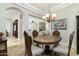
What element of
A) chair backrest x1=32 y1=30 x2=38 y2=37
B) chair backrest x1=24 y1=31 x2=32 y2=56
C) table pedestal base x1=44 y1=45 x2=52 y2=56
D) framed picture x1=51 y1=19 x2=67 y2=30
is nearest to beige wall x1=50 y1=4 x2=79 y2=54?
framed picture x1=51 y1=19 x2=67 y2=30

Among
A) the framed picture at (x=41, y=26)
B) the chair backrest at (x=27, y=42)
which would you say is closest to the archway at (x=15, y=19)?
the chair backrest at (x=27, y=42)

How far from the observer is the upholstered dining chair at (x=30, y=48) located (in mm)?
1837

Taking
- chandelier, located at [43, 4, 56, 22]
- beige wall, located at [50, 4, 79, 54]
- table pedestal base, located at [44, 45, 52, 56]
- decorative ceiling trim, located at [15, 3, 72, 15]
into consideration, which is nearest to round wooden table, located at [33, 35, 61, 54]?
table pedestal base, located at [44, 45, 52, 56]

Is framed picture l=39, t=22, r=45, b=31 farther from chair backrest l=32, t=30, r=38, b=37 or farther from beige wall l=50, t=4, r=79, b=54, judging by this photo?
beige wall l=50, t=4, r=79, b=54

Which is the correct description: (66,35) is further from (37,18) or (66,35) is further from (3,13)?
(3,13)

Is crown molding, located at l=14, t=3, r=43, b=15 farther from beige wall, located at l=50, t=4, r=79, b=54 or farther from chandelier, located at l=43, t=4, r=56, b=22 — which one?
beige wall, located at l=50, t=4, r=79, b=54

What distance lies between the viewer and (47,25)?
182 cm

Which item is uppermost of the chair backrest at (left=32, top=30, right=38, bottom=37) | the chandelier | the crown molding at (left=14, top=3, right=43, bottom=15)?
the crown molding at (left=14, top=3, right=43, bottom=15)

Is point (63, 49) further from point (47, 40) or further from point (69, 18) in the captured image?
point (69, 18)

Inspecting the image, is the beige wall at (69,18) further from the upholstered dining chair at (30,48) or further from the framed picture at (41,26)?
the upholstered dining chair at (30,48)

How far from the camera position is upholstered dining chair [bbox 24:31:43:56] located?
1.84 meters

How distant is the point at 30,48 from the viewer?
1857mm

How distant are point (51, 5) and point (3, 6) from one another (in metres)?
0.79

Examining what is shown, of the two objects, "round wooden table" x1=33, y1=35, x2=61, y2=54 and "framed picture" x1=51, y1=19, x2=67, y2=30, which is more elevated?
"framed picture" x1=51, y1=19, x2=67, y2=30
